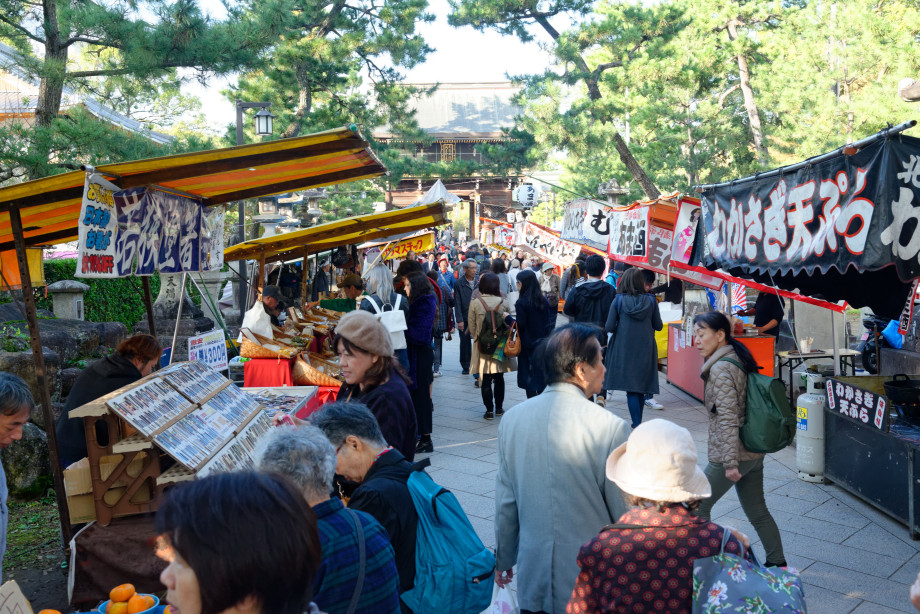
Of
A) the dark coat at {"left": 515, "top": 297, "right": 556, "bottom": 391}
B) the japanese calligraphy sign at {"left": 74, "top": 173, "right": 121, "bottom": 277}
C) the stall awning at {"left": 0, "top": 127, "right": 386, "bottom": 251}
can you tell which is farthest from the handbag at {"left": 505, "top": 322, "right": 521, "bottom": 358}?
the japanese calligraphy sign at {"left": 74, "top": 173, "right": 121, "bottom": 277}

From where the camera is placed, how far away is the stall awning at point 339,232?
8914 mm

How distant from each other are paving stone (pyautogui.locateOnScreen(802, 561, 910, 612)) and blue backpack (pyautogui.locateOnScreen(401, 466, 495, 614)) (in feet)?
9.46

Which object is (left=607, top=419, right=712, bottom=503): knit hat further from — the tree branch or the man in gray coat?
the tree branch

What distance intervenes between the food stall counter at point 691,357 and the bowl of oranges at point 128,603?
710cm

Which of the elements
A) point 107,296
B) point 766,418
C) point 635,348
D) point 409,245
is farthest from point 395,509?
point 409,245

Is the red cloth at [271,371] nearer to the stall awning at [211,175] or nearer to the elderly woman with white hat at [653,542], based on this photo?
the stall awning at [211,175]

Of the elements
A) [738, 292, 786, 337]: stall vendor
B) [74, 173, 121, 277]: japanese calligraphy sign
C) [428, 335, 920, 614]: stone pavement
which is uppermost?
[74, 173, 121, 277]: japanese calligraphy sign

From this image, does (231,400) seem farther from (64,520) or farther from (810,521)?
(810,521)

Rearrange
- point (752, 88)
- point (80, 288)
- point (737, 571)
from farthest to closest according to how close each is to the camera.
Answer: point (752, 88)
point (80, 288)
point (737, 571)

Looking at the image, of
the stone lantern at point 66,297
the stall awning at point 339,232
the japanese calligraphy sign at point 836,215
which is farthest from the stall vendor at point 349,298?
the japanese calligraphy sign at point 836,215

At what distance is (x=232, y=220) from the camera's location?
96.1 feet

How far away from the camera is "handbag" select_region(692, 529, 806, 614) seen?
1891 millimetres

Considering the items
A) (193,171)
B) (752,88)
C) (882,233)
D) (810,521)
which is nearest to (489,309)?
(810,521)

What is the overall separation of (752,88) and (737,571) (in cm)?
1925
